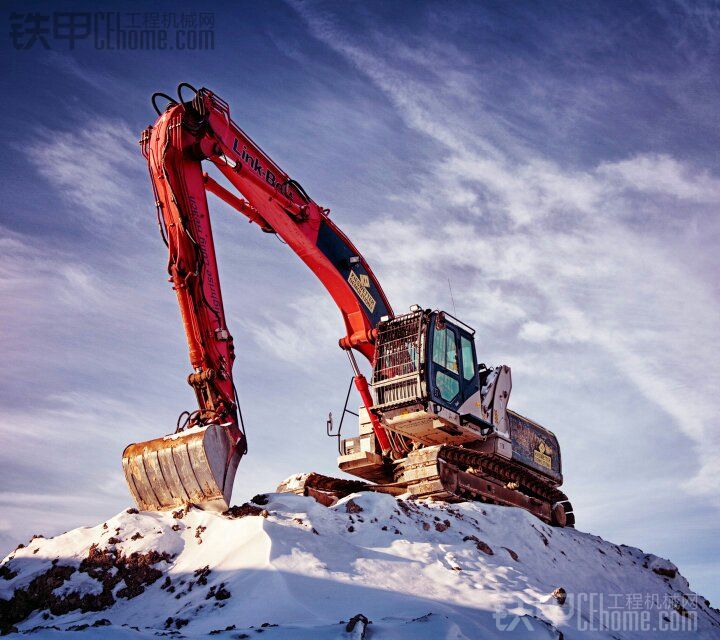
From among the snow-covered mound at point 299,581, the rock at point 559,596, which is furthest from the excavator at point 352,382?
the rock at point 559,596

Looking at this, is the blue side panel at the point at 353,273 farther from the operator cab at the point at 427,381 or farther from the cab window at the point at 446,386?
the cab window at the point at 446,386

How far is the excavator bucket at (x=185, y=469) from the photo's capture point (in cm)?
1152

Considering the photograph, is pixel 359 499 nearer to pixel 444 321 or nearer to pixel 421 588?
pixel 421 588

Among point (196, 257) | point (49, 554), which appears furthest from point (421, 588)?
point (196, 257)

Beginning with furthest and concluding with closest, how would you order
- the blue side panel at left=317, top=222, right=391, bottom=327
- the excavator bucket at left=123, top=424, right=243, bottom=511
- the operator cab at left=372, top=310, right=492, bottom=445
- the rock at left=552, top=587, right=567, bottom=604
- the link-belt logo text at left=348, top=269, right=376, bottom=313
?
the link-belt logo text at left=348, top=269, right=376, bottom=313 < the blue side panel at left=317, top=222, right=391, bottom=327 < the operator cab at left=372, top=310, right=492, bottom=445 < the excavator bucket at left=123, top=424, right=243, bottom=511 < the rock at left=552, top=587, right=567, bottom=604

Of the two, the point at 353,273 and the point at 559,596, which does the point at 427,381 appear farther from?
the point at 559,596

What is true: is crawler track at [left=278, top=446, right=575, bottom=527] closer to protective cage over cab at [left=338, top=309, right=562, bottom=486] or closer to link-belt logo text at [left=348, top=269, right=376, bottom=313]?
protective cage over cab at [left=338, top=309, right=562, bottom=486]

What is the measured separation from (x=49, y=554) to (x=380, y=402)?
24.2 ft

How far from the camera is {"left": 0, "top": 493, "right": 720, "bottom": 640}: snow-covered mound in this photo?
8.79 metres

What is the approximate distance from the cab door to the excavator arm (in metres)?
3.40

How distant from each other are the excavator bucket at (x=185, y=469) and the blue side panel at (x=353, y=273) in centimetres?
633

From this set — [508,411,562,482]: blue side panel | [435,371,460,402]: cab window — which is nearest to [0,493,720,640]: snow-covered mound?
[435,371,460,402]: cab window

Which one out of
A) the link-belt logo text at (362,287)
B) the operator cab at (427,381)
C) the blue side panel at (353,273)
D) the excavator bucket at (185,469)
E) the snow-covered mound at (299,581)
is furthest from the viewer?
the link-belt logo text at (362,287)

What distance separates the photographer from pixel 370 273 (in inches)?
723
